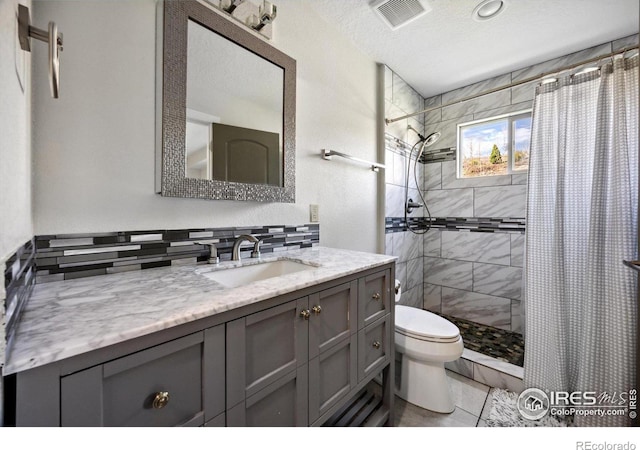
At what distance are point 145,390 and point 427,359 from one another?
4.61ft

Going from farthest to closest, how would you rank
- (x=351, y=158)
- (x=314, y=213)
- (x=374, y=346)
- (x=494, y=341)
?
1. (x=494, y=341)
2. (x=351, y=158)
3. (x=314, y=213)
4. (x=374, y=346)

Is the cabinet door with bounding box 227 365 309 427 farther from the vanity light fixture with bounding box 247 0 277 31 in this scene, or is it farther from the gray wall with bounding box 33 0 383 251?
the vanity light fixture with bounding box 247 0 277 31

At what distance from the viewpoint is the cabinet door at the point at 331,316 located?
2.92 feet

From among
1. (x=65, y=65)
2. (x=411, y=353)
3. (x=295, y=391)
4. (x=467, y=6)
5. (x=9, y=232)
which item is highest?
(x=467, y=6)

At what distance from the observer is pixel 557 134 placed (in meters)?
1.54

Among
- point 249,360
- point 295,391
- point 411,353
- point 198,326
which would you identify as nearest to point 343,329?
point 295,391

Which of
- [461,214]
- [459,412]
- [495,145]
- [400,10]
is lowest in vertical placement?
[459,412]

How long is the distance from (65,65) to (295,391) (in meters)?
1.32

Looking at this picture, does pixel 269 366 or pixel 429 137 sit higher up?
pixel 429 137

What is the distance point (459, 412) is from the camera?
4.86 ft

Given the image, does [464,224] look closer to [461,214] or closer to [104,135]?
[461,214]

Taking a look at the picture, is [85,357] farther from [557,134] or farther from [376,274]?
[557,134]

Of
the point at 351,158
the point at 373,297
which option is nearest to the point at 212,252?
the point at 373,297

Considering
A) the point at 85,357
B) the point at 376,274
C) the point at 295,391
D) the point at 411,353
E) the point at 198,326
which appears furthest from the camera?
the point at 411,353
